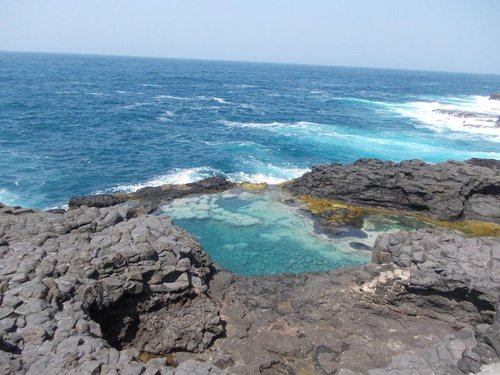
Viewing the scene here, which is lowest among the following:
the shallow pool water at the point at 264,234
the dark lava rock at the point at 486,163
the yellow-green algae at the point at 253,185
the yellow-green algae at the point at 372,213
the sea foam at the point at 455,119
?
the shallow pool water at the point at 264,234

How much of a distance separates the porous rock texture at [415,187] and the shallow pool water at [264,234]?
3.46 meters

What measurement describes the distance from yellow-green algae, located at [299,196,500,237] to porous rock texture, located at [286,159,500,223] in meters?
0.70

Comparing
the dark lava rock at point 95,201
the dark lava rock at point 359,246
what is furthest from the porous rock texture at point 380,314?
the dark lava rock at point 95,201

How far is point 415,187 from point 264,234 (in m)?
15.5

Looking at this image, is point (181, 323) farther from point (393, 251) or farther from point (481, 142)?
point (481, 142)

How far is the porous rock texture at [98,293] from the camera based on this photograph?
1395 cm

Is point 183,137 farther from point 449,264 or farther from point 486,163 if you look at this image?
point 449,264

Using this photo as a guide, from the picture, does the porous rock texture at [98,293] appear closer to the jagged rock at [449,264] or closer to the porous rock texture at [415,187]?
the jagged rock at [449,264]

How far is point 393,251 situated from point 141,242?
14141 mm

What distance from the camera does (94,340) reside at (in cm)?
1472

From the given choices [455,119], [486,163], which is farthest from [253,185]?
[455,119]

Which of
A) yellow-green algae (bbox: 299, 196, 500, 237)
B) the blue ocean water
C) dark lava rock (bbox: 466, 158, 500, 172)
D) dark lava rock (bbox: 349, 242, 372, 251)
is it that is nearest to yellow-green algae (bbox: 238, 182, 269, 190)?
the blue ocean water

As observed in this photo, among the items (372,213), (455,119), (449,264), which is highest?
(455,119)

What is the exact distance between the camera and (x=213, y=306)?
2002cm
